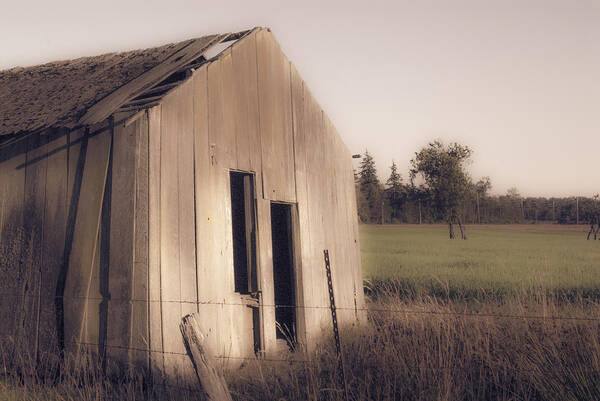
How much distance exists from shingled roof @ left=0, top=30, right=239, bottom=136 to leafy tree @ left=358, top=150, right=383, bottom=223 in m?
56.1

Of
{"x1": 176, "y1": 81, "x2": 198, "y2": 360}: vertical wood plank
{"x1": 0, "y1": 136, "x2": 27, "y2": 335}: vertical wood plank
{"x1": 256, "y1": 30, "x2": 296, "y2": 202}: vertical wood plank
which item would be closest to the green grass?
{"x1": 256, "y1": 30, "x2": 296, "y2": 202}: vertical wood plank

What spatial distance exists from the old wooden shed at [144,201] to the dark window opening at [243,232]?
0.11ft

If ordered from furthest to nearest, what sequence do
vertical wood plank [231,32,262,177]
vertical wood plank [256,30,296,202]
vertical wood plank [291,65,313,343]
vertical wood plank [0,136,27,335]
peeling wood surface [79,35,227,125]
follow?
vertical wood plank [291,65,313,343], vertical wood plank [256,30,296,202], vertical wood plank [231,32,262,177], vertical wood plank [0,136,27,335], peeling wood surface [79,35,227,125]

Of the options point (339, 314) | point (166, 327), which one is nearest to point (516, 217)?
point (339, 314)

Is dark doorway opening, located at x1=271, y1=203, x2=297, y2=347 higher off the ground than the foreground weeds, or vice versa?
dark doorway opening, located at x1=271, y1=203, x2=297, y2=347

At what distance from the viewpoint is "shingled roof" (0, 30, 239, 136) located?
5246 mm

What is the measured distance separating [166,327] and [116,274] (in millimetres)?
777

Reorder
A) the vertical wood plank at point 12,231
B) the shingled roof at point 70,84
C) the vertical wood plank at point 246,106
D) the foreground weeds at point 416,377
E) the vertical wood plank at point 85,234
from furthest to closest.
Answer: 1. the vertical wood plank at point 246,106
2. the vertical wood plank at point 12,231
3. the shingled roof at point 70,84
4. the vertical wood plank at point 85,234
5. the foreground weeds at point 416,377

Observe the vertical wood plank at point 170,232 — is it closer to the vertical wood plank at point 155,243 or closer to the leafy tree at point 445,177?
the vertical wood plank at point 155,243

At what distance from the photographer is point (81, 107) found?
5168 millimetres

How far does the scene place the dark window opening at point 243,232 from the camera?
6.30 meters

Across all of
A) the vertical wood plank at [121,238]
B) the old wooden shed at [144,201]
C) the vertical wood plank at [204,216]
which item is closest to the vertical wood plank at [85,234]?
the old wooden shed at [144,201]

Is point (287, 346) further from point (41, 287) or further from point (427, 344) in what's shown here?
point (41, 287)

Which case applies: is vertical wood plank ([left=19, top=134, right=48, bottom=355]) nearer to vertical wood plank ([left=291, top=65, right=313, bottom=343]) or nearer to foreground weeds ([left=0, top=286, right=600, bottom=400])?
foreground weeds ([left=0, top=286, right=600, bottom=400])
